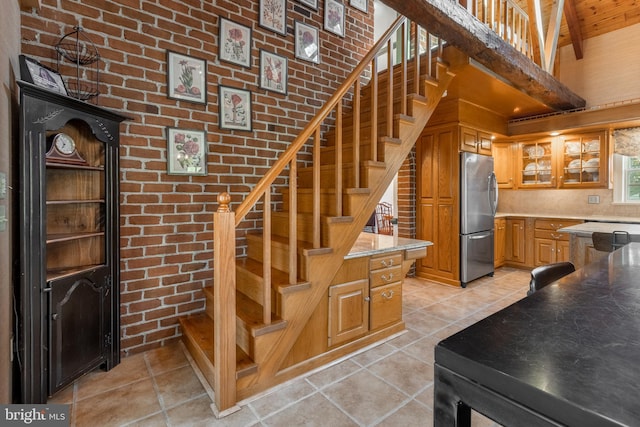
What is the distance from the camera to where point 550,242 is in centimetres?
457

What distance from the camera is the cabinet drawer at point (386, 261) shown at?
2445 mm

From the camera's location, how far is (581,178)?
4.61 m

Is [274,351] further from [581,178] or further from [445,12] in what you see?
[581,178]

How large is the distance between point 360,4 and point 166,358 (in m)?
4.02

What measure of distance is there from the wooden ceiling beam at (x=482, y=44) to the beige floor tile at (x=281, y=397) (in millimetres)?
2368

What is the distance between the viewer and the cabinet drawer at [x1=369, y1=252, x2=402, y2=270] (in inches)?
96.3

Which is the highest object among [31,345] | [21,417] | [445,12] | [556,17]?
[556,17]

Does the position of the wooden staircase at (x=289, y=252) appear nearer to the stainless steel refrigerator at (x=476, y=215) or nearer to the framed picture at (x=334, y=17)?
the framed picture at (x=334, y=17)

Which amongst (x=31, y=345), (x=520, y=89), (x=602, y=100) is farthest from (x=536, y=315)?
(x=602, y=100)

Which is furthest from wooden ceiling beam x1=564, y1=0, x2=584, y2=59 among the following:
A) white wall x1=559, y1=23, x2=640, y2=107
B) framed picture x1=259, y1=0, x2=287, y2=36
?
framed picture x1=259, y1=0, x2=287, y2=36

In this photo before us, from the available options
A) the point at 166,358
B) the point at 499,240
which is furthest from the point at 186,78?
the point at 499,240

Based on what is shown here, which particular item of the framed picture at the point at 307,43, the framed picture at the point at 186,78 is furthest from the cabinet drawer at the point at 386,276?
the framed picture at the point at 307,43

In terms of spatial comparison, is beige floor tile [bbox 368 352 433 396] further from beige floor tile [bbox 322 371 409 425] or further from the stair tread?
the stair tread

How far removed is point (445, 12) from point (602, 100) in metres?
3.98
